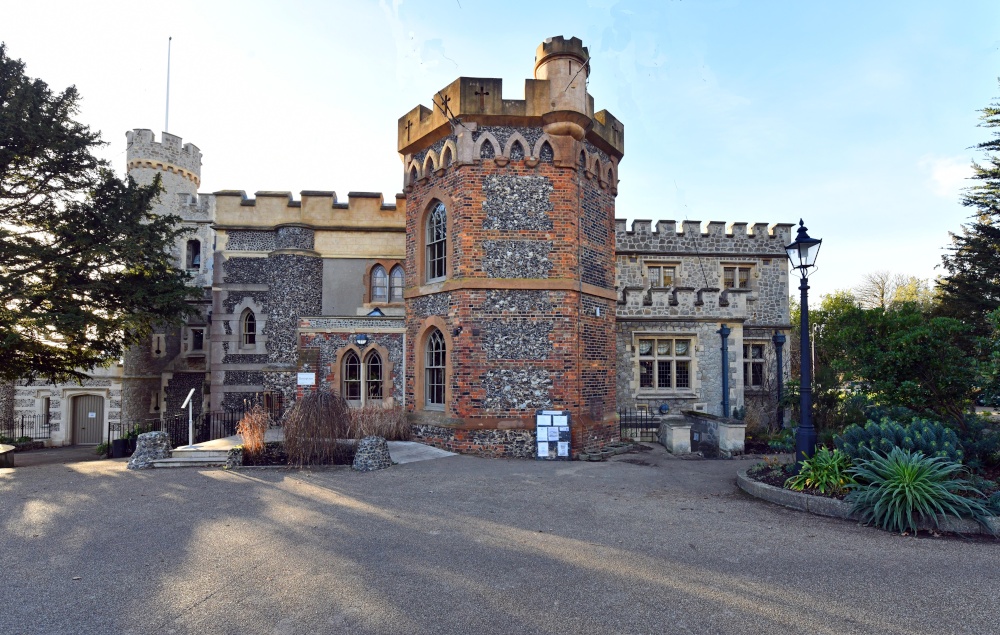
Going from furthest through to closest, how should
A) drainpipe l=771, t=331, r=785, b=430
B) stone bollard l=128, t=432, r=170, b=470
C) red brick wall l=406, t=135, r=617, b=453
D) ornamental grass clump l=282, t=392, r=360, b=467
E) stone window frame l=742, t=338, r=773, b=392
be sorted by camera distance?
1. stone window frame l=742, t=338, r=773, b=392
2. drainpipe l=771, t=331, r=785, b=430
3. red brick wall l=406, t=135, r=617, b=453
4. stone bollard l=128, t=432, r=170, b=470
5. ornamental grass clump l=282, t=392, r=360, b=467

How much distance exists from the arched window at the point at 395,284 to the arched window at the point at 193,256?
40.5 feet

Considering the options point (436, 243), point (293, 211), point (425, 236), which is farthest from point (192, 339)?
point (436, 243)

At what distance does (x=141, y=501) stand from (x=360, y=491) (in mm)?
3295

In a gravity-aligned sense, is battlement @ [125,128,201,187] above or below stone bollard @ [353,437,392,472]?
above

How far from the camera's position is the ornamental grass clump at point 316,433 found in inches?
401

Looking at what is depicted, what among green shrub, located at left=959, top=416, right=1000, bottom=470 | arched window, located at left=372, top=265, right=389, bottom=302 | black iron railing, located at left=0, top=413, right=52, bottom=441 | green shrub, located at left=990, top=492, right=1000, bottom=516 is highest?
arched window, located at left=372, top=265, right=389, bottom=302

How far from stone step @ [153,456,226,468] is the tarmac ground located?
6.64 ft

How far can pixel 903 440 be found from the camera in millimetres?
7258

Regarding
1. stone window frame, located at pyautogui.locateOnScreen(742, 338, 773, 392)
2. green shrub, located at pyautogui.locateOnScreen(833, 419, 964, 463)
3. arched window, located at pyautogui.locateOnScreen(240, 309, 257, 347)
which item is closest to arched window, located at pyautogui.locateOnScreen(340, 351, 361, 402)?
arched window, located at pyautogui.locateOnScreen(240, 309, 257, 347)

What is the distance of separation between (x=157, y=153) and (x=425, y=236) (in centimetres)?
2217

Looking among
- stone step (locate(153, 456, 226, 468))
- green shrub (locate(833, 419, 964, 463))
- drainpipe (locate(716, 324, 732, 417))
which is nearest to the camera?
green shrub (locate(833, 419, 964, 463))

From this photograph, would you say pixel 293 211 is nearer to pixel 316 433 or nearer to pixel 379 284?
pixel 379 284

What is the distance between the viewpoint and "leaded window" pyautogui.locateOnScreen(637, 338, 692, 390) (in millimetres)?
16859

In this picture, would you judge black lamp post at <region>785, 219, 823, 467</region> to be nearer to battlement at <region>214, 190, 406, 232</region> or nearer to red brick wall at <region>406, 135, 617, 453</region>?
red brick wall at <region>406, 135, 617, 453</region>
